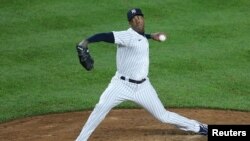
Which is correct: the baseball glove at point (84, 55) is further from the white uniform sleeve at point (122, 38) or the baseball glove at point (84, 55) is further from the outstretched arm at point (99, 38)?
the white uniform sleeve at point (122, 38)

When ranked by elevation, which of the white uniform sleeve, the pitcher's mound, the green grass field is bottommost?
the pitcher's mound

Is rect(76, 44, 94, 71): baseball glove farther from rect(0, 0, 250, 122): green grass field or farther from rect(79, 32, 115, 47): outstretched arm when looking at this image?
rect(0, 0, 250, 122): green grass field

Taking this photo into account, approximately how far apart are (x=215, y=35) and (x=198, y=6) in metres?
1.94

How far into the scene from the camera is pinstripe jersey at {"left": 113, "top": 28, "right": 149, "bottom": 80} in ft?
25.8

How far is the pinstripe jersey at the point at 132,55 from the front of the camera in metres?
7.85

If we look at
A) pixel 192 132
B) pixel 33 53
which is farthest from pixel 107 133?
pixel 33 53

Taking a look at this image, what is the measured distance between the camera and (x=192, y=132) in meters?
8.81

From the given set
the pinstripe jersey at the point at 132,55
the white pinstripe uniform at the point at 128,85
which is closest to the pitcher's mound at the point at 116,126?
the white pinstripe uniform at the point at 128,85

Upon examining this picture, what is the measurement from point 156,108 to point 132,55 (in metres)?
0.80

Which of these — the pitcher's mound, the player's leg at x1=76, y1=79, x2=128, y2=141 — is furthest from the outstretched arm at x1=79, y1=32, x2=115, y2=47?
the pitcher's mound

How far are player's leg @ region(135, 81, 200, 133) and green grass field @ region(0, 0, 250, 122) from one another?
84.1 inches

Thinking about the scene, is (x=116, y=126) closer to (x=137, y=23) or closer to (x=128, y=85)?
(x=128, y=85)

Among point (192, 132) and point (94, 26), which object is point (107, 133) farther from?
point (94, 26)

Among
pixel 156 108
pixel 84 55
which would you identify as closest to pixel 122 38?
pixel 84 55
